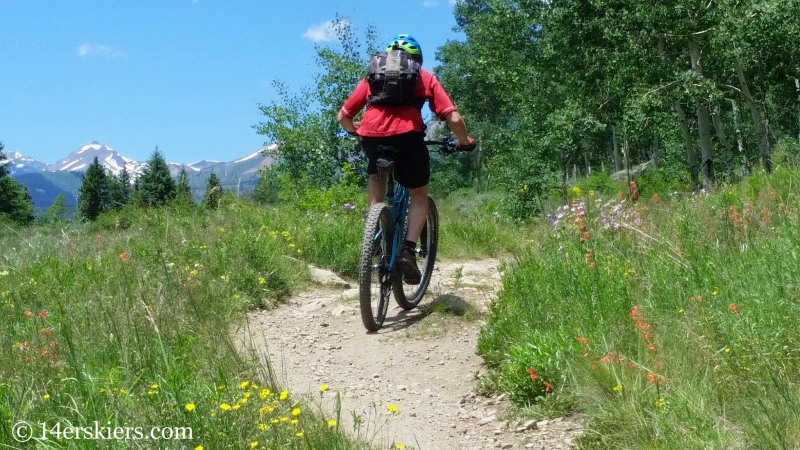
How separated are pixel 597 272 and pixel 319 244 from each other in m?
3.77

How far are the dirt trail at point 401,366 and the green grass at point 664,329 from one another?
0.21 metres

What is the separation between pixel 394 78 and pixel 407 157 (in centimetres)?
57

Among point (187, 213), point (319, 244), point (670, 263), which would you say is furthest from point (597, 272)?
point (187, 213)

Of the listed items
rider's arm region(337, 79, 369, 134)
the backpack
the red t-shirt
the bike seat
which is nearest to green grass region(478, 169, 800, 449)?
the bike seat

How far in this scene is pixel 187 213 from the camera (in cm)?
844

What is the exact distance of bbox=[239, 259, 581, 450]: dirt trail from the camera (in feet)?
11.3

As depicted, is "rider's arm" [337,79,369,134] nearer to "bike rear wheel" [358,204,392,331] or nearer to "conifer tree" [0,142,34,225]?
"bike rear wheel" [358,204,392,331]

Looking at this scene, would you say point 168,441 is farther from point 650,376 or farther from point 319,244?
point 319,244

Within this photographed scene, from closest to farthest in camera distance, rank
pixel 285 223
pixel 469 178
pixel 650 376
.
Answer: pixel 650 376 < pixel 285 223 < pixel 469 178

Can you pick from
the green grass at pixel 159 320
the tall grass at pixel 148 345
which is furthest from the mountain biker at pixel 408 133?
the tall grass at pixel 148 345

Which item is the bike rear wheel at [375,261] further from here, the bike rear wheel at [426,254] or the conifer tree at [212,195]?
the conifer tree at [212,195]

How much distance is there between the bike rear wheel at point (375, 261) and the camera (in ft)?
16.9

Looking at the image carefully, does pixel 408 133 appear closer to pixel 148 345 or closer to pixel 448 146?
pixel 448 146

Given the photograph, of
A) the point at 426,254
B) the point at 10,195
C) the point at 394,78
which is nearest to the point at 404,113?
the point at 394,78
